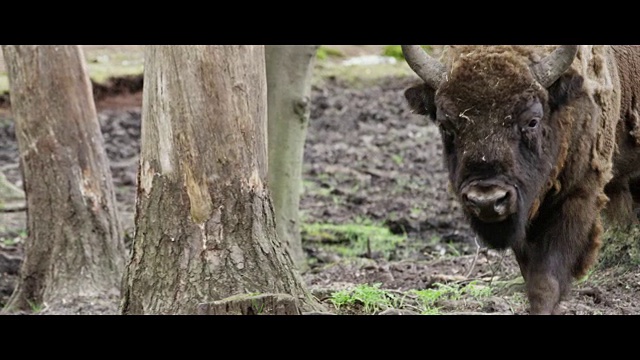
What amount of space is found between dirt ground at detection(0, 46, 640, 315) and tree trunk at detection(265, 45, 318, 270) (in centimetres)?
49

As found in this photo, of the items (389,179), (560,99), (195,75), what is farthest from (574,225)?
(389,179)

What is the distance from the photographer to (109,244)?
812 centimetres

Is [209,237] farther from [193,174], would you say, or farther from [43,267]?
[43,267]

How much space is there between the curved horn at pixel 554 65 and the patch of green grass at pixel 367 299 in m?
1.56

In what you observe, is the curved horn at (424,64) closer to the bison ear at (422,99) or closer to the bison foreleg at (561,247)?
the bison ear at (422,99)

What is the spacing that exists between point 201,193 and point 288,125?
370 cm

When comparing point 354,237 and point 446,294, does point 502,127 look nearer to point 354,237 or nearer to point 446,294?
point 446,294

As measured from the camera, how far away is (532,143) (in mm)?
6031

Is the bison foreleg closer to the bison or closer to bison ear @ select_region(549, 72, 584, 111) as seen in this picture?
the bison

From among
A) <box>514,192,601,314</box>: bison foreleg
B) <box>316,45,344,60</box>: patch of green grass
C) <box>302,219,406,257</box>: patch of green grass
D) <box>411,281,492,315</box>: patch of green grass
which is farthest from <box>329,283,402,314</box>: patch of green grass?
<box>316,45,344,60</box>: patch of green grass

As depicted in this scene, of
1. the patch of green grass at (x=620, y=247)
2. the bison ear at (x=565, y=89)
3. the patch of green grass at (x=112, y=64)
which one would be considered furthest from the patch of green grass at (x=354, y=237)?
the patch of green grass at (x=112, y=64)

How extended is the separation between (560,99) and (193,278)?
2474 mm

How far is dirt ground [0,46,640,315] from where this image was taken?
7.07m
